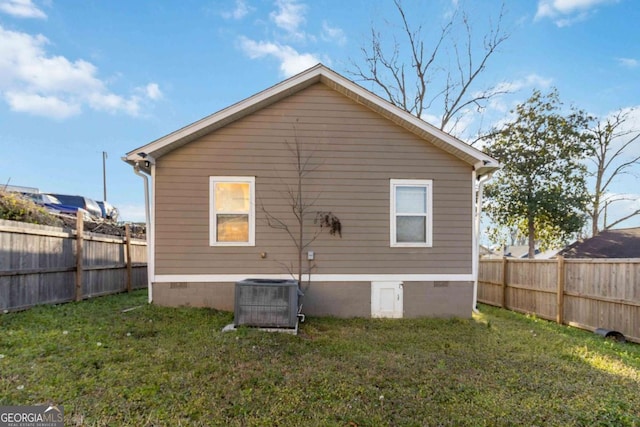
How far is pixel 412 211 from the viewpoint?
6629 mm

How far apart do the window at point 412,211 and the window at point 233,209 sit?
2.86m

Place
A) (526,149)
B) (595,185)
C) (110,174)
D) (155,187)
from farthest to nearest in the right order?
(110,174) → (595,185) → (526,149) → (155,187)

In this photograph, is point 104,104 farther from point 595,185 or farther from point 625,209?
point 625,209

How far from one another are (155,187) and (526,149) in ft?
46.0

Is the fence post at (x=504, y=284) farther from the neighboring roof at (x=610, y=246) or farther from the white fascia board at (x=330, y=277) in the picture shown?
the neighboring roof at (x=610, y=246)

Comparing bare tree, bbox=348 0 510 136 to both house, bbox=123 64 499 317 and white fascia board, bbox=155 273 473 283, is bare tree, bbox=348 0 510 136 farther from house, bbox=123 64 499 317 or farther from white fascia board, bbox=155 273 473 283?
white fascia board, bbox=155 273 473 283

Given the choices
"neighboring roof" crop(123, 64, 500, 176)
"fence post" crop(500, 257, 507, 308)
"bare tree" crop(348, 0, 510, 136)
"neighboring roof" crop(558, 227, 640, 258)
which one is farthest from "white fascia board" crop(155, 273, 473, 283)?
"bare tree" crop(348, 0, 510, 136)

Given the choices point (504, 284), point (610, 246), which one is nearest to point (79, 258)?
point (504, 284)

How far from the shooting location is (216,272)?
20.5ft

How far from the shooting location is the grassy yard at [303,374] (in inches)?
106

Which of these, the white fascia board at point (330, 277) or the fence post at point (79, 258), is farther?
the fence post at point (79, 258)

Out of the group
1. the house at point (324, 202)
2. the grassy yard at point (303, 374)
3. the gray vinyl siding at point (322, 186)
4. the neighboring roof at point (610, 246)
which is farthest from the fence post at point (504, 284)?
the neighboring roof at point (610, 246)

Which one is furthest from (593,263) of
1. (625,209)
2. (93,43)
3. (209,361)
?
(625,209)

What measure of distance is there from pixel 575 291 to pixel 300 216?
6079 mm
